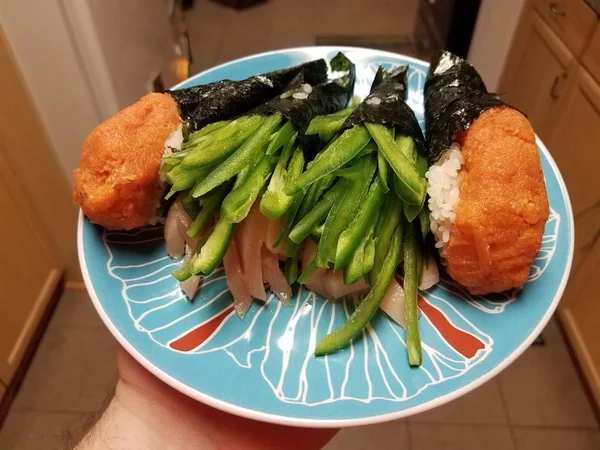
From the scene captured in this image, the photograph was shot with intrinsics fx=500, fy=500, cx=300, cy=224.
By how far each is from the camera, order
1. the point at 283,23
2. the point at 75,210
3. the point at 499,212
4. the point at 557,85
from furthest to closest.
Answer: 1. the point at 283,23
2. the point at 75,210
3. the point at 557,85
4. the point at 499,212

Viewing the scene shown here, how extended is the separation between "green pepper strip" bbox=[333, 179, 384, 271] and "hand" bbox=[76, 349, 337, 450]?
0.42 metres

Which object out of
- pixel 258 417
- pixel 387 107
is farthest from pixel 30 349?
pixel 387 107

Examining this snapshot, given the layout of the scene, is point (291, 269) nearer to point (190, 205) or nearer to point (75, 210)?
point (190, 205)

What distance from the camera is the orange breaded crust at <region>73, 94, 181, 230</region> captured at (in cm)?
99

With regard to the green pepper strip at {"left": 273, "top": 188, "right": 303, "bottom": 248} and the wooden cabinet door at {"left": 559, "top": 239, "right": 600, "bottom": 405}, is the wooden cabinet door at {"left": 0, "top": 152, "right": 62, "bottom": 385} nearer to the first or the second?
the green pepper strip at {"left": 273, "top": 188, "right": 303, "bottom": 248}

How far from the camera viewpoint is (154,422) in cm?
107

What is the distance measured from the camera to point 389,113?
111 centimetres

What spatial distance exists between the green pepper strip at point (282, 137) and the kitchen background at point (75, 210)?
3.79 ft

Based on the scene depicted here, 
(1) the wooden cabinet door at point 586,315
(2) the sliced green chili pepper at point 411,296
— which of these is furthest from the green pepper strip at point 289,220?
(1) the wooden cabinet door at point 586,315

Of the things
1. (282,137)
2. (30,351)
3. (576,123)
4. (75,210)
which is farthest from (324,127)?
(30,351)

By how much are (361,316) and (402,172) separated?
0.29 m

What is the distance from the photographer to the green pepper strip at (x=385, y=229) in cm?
101

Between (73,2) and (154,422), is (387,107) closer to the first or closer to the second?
(154,422)

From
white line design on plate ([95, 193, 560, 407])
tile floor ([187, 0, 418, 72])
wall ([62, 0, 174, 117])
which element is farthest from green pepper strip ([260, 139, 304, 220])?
tile floor ([187, 0, 418, 72])
